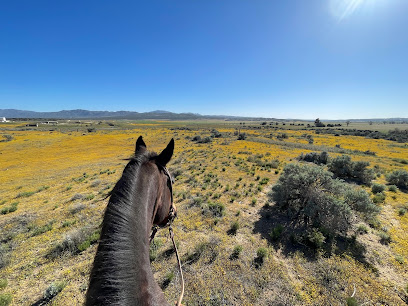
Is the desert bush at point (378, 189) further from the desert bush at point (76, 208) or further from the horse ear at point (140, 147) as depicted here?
the desert bush at point (76, 208)

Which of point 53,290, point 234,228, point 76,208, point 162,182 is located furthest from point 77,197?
point 162,182

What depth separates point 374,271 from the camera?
15.2ft

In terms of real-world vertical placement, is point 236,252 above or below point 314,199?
below

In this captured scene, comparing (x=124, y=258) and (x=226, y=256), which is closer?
(x=124, y=258)

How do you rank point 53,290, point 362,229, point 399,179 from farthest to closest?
point 399,179 < point 362,229 < point 53,290

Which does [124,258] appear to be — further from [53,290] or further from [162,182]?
[53,290]

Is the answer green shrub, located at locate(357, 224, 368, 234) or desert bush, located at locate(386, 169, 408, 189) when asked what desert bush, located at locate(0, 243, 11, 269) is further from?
desert bush, located at locate(386, 169, 408, 189)

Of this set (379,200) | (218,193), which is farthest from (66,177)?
(379,200)

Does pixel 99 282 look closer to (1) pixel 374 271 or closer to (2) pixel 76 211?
(1) pixel 374 271

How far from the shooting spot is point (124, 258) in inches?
48.0

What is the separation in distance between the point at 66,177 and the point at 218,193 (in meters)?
13.3

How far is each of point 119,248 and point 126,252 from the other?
0.21 ft

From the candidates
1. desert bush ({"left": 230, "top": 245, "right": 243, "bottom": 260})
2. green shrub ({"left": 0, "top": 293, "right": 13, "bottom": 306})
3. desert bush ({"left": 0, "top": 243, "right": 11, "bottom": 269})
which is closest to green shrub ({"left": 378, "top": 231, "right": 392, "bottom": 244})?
desert bush ({"left": 230, "top": 245, "right": 243, "bottom": 260})

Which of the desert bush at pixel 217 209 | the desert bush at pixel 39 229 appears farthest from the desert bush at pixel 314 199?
the desert bush at pixel 39 229
